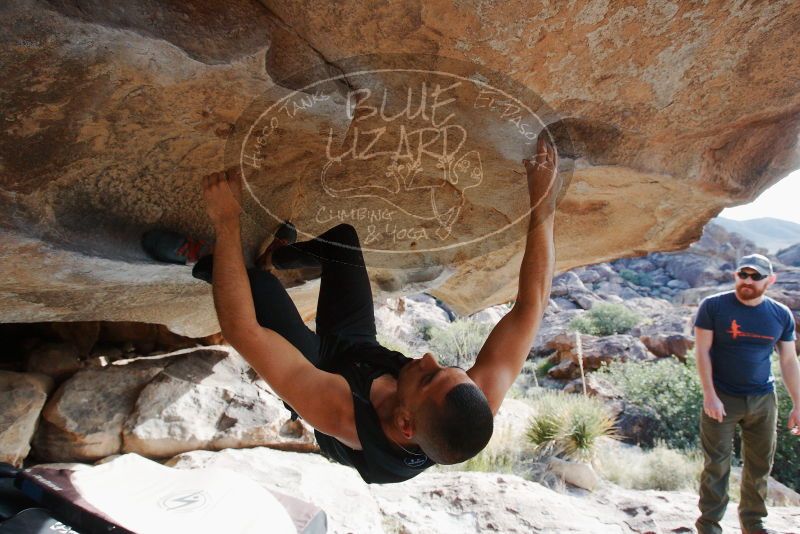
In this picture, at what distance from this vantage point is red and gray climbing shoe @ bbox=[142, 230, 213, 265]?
7.65 feet

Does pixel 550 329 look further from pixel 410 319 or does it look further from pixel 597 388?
pixel 597 388

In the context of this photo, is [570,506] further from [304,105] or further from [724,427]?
[304,105]

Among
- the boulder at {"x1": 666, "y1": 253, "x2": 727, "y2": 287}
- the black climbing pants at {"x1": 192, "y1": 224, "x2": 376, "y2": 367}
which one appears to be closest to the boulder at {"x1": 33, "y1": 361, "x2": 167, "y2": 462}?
the black climbing pants at {"x1": 192, "y1": 224, "x2": 376, "y2": 367}

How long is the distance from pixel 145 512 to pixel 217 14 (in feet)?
7.78

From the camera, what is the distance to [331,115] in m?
1.88

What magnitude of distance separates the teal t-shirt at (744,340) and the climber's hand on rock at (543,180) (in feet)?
6.56

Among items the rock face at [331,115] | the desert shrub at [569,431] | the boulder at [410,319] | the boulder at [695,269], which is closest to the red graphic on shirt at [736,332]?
the rock face at [331,115]

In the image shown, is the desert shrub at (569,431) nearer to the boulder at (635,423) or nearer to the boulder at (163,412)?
the boulder at (635,423)

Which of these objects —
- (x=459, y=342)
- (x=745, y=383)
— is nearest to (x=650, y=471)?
(x=745, y=383)

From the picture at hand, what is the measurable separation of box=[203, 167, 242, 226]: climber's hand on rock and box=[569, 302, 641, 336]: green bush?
20.2 metres

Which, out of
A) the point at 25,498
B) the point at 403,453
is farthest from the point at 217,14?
the point at 25,498

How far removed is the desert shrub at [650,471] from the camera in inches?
275

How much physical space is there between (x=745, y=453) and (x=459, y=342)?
12791mm

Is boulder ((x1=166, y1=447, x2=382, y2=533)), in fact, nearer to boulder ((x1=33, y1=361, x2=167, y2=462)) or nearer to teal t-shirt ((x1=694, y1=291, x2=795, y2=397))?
boulder ((x1=33, y1=361, x2=167, y2=462))
